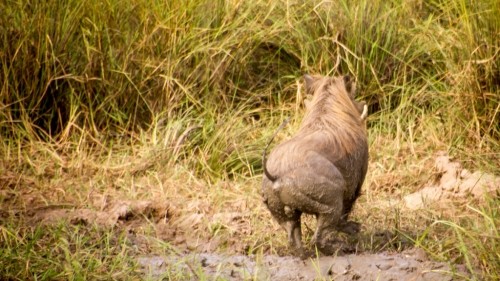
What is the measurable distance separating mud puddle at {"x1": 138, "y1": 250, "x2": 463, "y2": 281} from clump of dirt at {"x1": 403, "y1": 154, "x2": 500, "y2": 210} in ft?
2.97

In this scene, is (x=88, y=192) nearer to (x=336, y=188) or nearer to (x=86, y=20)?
(x=86, y=20)

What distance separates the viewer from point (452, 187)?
597cm

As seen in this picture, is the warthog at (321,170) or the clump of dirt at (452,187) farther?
the clump of dirt at (452,187)

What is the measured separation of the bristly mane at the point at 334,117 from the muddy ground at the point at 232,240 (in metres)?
0.55

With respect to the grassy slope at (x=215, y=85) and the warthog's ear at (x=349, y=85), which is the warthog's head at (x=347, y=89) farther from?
the grassy slope at (x=215, y=85)

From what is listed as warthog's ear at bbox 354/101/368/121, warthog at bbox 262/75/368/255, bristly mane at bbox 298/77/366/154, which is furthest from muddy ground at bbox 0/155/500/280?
warthog's ear at bbox 354/101/368/121

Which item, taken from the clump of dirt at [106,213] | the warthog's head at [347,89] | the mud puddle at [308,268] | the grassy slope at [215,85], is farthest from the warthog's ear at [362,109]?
the clump of dirt at [106,213]

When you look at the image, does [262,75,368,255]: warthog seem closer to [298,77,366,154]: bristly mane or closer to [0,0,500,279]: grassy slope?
[298,77,366,154]: bristly mane

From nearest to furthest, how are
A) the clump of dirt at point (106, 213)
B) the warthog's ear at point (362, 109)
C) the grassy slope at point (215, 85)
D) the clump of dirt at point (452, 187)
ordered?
the warthog's ear at point (362, 109) → the clump of dirt at point (106, 213) → the clump of dirt at point (452, 187) → the grassy slope at point (215, 85)

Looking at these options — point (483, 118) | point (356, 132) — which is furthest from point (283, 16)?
point (356, 132)

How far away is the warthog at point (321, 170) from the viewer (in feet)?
15.5

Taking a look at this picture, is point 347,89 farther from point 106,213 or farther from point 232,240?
point 106,213

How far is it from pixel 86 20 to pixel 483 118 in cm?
265

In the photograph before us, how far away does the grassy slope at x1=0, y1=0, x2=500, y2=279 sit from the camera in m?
6.40
